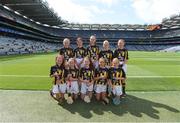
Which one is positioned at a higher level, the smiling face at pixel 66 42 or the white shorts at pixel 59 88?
the smiling face at pixel 66 42

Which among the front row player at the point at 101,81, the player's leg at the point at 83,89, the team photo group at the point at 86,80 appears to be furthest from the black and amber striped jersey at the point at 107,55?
the player's leg at the point at 83,89

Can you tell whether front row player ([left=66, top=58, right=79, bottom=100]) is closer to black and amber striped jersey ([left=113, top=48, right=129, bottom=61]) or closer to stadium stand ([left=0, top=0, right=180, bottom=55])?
black and amber striped jersey ([left=113, top=48, right=129, bottom=61])

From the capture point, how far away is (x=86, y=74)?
29.0 ft

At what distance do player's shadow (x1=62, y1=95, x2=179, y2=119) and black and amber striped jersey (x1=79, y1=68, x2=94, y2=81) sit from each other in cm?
77

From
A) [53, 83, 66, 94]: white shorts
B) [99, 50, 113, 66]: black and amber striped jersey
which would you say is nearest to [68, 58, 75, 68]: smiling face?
[53, 83, 66, 94]: white shorts

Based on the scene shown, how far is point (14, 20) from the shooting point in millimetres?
64750

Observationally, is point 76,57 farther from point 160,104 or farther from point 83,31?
point 83,31

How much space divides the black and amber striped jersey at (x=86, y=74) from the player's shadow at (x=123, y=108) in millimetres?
767

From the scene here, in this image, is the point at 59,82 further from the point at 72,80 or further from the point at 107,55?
the point at 107,55

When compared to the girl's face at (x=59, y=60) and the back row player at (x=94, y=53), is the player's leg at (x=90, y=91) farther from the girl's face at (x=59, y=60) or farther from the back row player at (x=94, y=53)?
the girl's face at (x=59, y=60)

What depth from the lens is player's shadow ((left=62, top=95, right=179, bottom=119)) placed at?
752 centimetres

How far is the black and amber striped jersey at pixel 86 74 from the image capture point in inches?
347

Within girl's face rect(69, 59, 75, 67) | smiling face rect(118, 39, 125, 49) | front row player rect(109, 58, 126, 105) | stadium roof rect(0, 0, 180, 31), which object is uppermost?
stadium roof rect(0, 0, 180, 31)

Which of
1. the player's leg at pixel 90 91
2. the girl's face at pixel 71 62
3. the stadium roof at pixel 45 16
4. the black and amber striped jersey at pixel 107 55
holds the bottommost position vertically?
the player's leg at pixel 90 91
